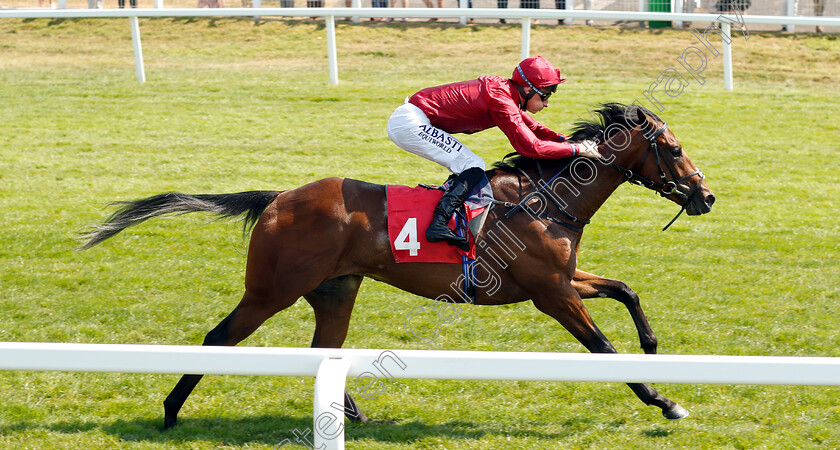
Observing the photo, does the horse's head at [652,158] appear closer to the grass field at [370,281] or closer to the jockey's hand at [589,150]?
the jockey's hand at [589,150]

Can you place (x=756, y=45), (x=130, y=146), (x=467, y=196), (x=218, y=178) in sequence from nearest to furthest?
(x=467, y=196)
(x=218, y=178)
(x=130, y=146)
(x=756, y=45)

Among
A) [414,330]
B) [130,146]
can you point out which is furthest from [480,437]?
[130,146]

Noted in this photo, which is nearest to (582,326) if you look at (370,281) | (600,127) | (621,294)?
(621,294)

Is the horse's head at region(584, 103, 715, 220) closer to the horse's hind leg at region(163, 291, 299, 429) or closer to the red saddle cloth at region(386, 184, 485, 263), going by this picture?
the red saddle cloth at region(386, 184, 485, 263)

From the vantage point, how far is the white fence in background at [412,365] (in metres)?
2.47

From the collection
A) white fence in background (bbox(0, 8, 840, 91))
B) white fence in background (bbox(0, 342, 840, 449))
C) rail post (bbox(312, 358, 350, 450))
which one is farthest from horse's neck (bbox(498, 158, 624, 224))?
white fence in background (bbox(0, 8, 840, 91))

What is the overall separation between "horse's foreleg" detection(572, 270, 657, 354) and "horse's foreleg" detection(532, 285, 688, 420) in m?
0.24

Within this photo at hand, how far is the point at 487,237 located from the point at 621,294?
77 cm

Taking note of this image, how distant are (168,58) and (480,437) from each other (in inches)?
496

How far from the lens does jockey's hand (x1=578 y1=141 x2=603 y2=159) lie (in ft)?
14.7

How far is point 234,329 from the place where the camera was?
425cm

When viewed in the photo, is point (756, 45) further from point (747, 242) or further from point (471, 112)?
point (471, 112)

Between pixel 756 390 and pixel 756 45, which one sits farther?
pixel 756 45

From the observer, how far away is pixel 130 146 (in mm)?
9938
